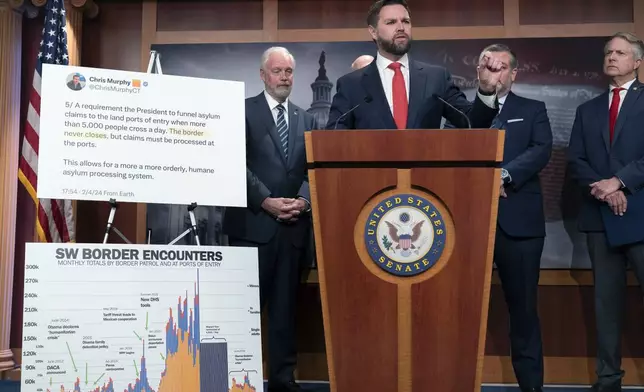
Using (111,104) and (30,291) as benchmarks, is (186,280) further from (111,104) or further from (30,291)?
(111,104)

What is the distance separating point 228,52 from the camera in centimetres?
431

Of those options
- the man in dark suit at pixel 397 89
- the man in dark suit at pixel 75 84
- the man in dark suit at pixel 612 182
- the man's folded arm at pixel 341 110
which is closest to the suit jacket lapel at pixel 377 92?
the man in dark suit at pixel 397 89

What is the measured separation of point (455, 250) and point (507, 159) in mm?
1560

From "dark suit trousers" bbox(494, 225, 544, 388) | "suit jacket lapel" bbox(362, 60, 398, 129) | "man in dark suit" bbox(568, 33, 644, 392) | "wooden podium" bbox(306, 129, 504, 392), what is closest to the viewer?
"wooden podium" bbox(306, 129, 504, 392)

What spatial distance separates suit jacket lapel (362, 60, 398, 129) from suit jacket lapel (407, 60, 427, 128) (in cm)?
7

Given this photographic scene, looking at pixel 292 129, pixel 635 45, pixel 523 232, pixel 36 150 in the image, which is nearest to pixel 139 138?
pixel 292 129

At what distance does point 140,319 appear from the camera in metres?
2.68

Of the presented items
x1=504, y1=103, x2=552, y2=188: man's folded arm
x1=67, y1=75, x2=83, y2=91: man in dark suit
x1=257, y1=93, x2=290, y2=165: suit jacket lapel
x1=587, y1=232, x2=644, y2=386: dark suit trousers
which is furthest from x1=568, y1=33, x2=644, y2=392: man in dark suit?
x1=67, y1=75, x2=83, y2=91: man in dark suit

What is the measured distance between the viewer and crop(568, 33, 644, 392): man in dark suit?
344 cm

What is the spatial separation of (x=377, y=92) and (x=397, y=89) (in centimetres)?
8

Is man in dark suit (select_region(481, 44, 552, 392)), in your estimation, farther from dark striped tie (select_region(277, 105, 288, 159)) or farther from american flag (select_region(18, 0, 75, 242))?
american flag (select_region(18, 0, 75, 242))

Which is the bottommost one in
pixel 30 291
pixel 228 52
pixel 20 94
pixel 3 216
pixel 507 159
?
pixel 30 291

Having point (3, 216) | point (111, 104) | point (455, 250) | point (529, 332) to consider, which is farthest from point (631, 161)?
point (3, 216)

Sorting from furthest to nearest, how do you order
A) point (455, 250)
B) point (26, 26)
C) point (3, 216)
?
point (26, 26) → point (3, 216) → point (455, 250)
